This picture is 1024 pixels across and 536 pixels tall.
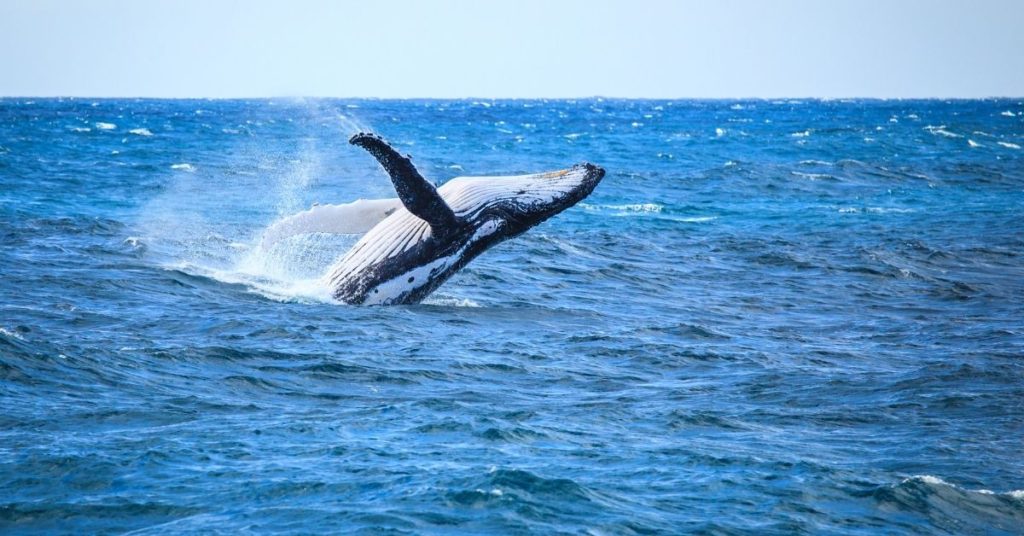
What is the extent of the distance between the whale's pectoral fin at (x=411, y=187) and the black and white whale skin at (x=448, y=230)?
2 cm

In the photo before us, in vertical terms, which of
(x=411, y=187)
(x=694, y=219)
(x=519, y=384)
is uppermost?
(x=411, y=187)

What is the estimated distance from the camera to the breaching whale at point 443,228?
42.4 feet

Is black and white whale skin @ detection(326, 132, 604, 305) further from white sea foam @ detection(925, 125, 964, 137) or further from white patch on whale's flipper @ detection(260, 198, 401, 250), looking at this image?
white sea foam @ detection(925, 125, 964, 137)

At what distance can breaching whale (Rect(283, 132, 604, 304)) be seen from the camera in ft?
42.4

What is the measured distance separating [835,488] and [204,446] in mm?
4111

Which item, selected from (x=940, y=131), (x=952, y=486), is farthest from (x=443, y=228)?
(x=940, y=131)

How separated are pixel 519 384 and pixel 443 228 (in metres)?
2.99

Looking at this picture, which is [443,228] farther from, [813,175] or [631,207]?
[813,175]

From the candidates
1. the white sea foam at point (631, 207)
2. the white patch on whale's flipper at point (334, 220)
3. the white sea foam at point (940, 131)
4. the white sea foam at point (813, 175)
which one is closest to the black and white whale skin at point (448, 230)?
the white patch on whale's flipper at point (334, 220)

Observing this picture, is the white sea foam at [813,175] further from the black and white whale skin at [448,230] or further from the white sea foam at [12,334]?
the white sea foam at [12,334]

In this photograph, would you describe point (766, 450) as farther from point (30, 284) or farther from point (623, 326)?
point (30, 284)

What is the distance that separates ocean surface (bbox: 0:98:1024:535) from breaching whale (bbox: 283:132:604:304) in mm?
492

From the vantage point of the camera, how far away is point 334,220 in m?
13.1

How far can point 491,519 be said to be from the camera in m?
6.91
